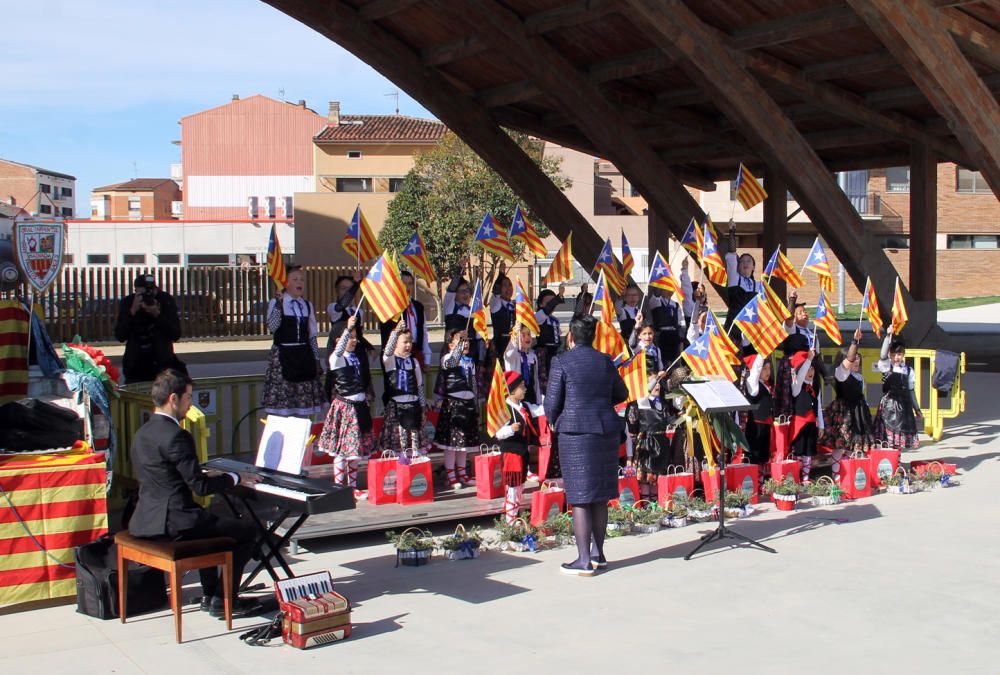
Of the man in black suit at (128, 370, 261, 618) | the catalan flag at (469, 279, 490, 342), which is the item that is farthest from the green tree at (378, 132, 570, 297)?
the man in black suit at (128, 370, 261, 618)

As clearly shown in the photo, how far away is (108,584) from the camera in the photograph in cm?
625

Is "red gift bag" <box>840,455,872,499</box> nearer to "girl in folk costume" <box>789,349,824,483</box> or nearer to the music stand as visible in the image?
"girl in folk costume" <box>789,349,824,483</box>

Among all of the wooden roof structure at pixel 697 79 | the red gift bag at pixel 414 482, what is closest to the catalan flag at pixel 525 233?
the wooden roof structure at pixel 697 79

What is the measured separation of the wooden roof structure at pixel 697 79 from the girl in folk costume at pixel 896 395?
3.45 meters

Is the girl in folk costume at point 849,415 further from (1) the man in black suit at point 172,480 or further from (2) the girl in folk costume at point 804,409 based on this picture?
(1) the man in black suit at point 172,480

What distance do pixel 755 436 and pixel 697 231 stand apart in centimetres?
345

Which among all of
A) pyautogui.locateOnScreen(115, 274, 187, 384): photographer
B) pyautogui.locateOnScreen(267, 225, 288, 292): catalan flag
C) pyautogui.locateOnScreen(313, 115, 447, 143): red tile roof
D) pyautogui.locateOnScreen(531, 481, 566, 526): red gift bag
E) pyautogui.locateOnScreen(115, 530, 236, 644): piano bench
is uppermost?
pyautogui.locateOnScreen(313, 115, 447, 143): red tile roof

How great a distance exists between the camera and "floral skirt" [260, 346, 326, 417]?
9445 mm

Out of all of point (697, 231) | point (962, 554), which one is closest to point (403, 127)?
point (697, 231)

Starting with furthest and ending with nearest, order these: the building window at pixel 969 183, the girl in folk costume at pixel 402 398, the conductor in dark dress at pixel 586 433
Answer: the building window at pixel 969 183
the girl in folk costume at pixel 402 398
the conductor in dark dress at pixel 586 433

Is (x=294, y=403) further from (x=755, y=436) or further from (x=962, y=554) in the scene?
(x=962, y=554)

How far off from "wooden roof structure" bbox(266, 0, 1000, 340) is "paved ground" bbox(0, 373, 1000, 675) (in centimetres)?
647

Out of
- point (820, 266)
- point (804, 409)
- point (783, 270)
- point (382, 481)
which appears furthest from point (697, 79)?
point (382, 481)

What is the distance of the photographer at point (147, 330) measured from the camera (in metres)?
9.77
